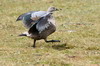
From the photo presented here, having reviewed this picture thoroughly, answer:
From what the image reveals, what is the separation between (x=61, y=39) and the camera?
12.6 meters

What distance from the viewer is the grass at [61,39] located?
9.20 metres

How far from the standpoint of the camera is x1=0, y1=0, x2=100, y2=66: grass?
920 centimetres

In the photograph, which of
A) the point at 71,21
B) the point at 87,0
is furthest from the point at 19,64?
the point at 87,0

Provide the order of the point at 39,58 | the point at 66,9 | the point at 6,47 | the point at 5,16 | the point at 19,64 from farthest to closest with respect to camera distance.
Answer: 1. the point at 66,9
2. the point at 5,16
3. the point at 6,47
4. the point at 39,58
5. the point at 19,64

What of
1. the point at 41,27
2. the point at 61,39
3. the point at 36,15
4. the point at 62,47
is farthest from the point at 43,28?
the point at 61,39

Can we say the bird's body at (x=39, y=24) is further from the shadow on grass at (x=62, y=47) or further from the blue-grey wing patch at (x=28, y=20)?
the shadow on grass at (x=62, y=47)

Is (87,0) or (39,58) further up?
(39,58)

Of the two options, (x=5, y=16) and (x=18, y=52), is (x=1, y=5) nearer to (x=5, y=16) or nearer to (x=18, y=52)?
(x=5, y=16)

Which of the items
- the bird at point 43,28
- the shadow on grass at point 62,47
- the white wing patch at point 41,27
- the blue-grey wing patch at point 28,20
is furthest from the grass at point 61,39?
the blue-grey wing patch at point 28,20

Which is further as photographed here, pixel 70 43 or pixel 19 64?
pixel 70 43

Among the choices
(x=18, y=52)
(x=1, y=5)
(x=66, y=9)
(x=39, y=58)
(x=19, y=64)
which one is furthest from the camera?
(x=1, y=5)

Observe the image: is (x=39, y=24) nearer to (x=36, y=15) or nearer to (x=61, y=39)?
(x=36, y=15)

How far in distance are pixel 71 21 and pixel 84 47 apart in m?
5.38

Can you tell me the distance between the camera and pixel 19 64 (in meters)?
8.66
